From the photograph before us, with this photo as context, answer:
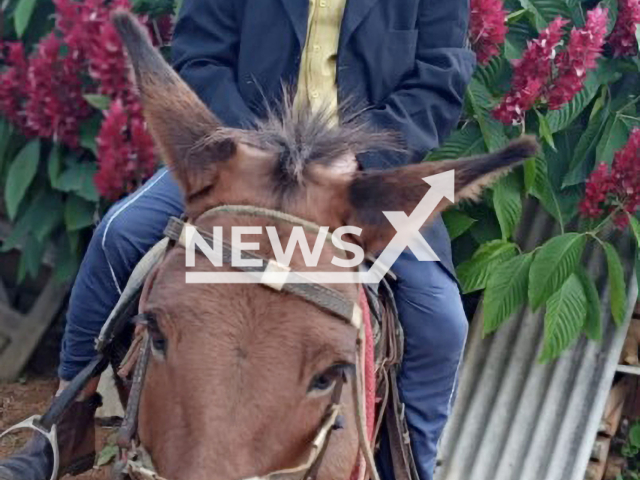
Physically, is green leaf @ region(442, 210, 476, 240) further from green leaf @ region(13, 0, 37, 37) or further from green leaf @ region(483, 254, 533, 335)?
green leaf @ region(13, 0, 37, 37)

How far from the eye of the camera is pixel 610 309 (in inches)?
195

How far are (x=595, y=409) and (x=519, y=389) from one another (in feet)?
1.24

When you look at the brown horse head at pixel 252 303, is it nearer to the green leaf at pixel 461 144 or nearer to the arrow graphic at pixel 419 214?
the arrow graphic at pixel 419 214

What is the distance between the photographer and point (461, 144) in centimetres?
445

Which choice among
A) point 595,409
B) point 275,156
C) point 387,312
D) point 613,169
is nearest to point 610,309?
point 595,409

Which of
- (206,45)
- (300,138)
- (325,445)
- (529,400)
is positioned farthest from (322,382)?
(529,400)

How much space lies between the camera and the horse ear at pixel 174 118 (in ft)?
8.31

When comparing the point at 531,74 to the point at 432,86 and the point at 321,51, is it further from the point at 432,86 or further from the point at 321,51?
the point at 321,51

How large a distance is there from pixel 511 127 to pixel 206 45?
152 centimetres

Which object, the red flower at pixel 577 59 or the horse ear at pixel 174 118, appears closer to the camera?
the horse ear at pixel 174 118

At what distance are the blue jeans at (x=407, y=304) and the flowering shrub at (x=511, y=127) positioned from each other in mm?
1186

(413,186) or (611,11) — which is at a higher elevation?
(611,11)

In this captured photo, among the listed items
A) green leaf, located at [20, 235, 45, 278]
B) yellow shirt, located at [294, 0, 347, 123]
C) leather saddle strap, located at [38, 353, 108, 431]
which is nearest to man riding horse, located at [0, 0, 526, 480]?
yellow shirt, located at [294, 0, 347, 123]

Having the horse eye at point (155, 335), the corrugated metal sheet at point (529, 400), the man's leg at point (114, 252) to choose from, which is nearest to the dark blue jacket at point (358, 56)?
the man's leg at point (114, 252)
